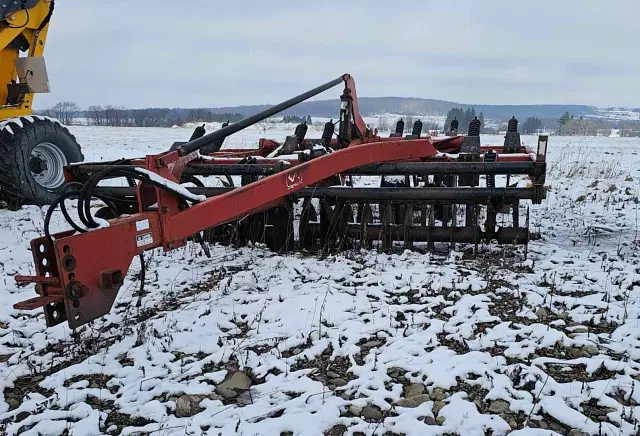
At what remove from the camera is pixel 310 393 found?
3.05 metres

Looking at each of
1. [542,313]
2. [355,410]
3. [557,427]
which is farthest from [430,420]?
[542,313]

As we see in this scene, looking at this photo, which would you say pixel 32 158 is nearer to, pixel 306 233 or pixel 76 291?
pixel 306 233

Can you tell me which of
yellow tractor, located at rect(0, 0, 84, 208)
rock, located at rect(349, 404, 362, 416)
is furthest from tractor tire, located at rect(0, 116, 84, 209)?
rock, located at rect(349, 404, 362, 416)

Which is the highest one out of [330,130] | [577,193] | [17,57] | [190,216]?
[17,57]

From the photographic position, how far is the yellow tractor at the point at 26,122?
7.81m

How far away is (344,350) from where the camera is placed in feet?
11.7

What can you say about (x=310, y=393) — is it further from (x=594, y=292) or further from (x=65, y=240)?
(x=594, y=292)

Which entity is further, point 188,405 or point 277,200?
point 277,200

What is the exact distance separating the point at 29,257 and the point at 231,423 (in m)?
4.16

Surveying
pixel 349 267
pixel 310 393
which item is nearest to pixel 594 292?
pixel 349 267

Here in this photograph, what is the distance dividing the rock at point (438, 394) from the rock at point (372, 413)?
0.35 m

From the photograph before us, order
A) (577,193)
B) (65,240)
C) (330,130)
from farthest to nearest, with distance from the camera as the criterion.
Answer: (577,193) < (330,130) < (65,240)

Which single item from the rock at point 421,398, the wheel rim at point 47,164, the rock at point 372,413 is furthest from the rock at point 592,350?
the wheel rim at point 47,164

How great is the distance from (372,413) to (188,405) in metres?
1.03
